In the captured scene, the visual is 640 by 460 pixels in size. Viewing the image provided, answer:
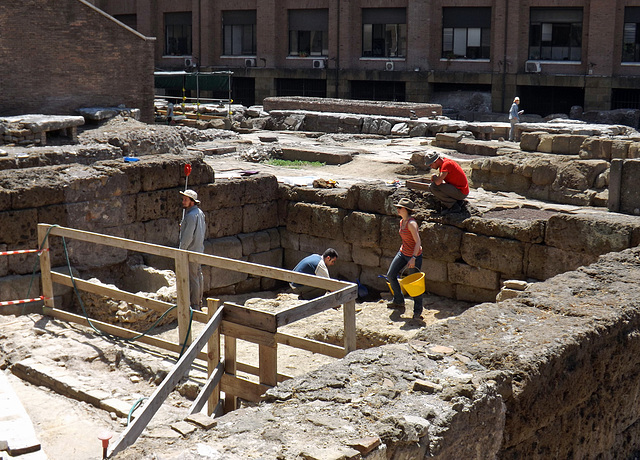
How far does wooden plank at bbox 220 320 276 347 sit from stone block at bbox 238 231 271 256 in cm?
670

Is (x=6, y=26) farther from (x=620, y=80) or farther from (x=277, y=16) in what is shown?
(x=620, y=80)

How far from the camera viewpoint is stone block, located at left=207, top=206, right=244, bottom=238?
13125mm

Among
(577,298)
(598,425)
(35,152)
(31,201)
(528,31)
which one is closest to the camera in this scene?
(598,425)

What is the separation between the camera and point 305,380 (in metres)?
4.55

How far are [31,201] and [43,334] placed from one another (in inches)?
92.8

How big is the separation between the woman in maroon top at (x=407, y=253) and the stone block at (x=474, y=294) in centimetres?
121

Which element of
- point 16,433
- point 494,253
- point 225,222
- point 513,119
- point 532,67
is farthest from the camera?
point 532,67

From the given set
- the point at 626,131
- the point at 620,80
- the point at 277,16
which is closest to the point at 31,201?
the point at 626,131

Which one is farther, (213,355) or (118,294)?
(118,294)

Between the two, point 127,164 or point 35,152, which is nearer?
point 127,164

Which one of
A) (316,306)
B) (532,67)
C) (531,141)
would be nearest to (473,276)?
(316,306)

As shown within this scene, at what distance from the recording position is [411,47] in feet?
119

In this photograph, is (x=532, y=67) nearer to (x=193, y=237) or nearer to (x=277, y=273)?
(x=193, y=237)

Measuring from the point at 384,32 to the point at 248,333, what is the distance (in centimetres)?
3256
